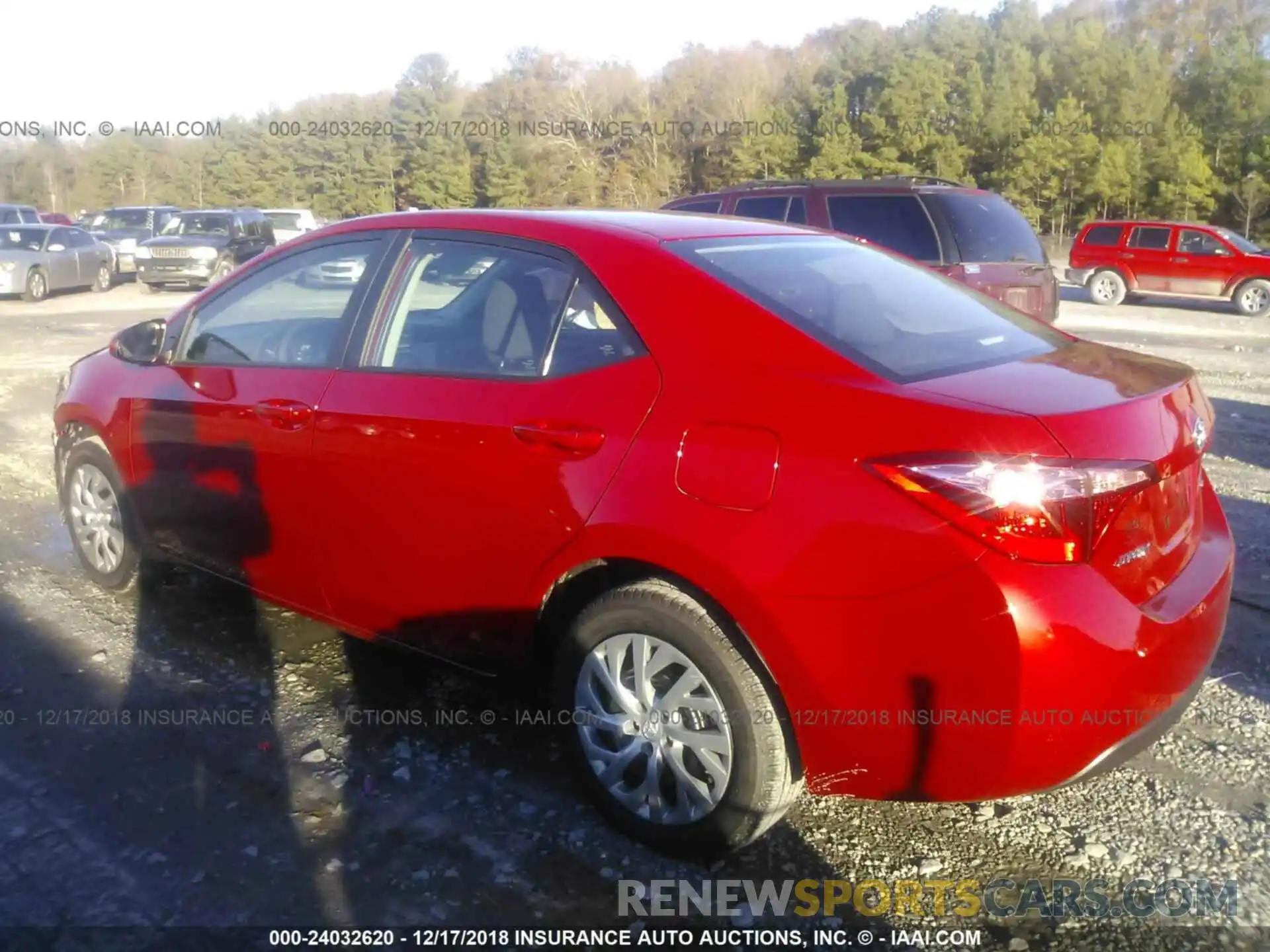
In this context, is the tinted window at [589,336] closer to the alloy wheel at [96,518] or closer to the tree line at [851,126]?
the alloy wheel at [96,518]

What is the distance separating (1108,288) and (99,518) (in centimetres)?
2158

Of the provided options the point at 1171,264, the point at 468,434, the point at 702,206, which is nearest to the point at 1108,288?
the point at 1171,264

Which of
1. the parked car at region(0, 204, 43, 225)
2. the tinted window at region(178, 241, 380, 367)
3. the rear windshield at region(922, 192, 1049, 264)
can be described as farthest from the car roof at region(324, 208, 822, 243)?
the parked car at region(0, 204, 43, 225)

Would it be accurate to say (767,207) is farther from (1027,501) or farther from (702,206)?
(1027,501)

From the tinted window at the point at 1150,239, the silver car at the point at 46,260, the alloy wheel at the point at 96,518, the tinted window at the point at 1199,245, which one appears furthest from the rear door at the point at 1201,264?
the silver car at the point at 46,260

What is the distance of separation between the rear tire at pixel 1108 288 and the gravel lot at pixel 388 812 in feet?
63.6

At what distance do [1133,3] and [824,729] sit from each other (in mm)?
70371

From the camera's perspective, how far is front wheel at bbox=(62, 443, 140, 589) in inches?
183

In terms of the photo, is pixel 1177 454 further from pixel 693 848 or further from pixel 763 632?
pixel 693 848

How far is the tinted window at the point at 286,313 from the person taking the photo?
150 inches

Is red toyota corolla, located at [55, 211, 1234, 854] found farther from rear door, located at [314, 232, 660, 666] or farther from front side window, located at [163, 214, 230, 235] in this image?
front side window, located at [163, 214, 230, 235]

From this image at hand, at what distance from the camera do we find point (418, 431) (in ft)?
10.9

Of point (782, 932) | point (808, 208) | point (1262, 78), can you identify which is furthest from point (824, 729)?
point (1262, 78)

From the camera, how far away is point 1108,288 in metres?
22.3
